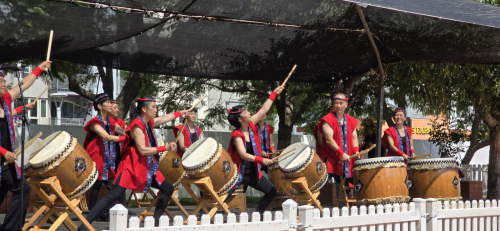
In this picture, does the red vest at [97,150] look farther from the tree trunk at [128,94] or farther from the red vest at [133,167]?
the tree trunk at [128,94]

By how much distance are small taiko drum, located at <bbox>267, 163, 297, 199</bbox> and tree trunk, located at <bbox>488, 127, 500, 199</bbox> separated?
6415 mm

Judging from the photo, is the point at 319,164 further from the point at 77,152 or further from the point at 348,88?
the point at 77,152

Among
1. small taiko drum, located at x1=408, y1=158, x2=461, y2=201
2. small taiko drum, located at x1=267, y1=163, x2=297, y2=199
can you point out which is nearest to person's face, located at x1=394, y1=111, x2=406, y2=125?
small taiko drum, located at x1=408, y1=158, x2=461, y2=201

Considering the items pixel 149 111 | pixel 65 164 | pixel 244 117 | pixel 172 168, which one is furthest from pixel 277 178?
pixel 65 164

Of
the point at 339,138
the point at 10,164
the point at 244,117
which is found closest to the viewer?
the point at 10,164

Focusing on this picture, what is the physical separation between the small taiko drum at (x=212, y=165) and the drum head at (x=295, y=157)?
60 centimetres

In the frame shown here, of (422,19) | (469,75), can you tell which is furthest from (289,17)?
(469,75)

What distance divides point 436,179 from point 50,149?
363 centimetres

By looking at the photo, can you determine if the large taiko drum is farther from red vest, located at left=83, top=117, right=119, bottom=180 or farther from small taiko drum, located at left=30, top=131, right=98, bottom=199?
small taiko drum, located at left=30, top=131, right=98, bottom=199

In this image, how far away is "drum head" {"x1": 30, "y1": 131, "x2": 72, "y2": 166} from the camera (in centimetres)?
460

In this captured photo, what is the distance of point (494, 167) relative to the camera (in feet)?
38.1

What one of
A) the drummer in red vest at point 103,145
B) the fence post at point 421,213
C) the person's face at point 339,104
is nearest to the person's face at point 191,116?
the drummer in red vest at point 103,145

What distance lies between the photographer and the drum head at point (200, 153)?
17.6 ft

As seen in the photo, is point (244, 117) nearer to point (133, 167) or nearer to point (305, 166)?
point (305, 166)
